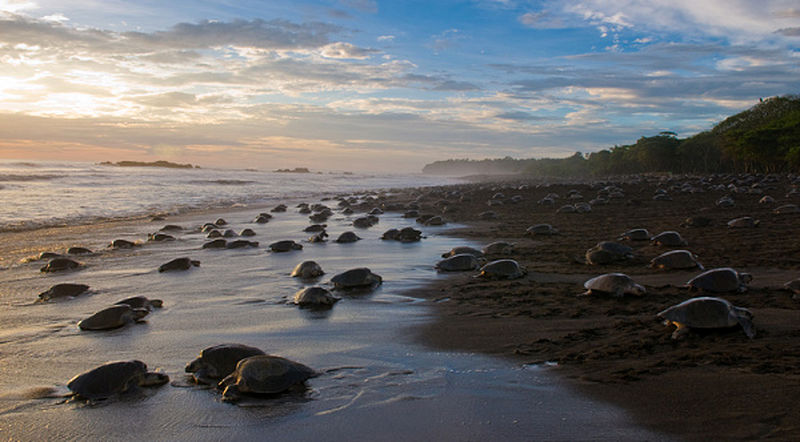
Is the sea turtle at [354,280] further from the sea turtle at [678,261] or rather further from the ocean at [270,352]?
the sea turtle at [678,261]

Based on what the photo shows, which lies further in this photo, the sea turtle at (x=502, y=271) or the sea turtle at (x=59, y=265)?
the sea turtle at (x=59, y=265)

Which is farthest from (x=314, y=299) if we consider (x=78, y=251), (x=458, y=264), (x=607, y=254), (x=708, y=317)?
(x=78, y=251)

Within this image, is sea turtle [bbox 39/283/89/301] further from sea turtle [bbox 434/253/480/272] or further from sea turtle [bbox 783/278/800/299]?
sea turtle [bbox 783/278/800/299]

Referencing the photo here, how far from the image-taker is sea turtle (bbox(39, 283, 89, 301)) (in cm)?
689

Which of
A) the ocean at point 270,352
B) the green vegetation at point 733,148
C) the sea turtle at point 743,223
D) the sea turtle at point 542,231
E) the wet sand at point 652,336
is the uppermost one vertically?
the green vegetation at point 733,148

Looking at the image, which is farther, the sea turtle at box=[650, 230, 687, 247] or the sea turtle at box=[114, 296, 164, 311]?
the sea turtle at box=[650, 230, 687, 247]

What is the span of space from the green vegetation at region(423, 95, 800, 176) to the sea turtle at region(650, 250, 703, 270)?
45.2 metres

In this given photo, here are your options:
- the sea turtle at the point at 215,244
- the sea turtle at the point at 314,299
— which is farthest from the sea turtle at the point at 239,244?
the sea turtle at the point at 314,299

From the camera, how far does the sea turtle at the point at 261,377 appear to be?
3.71 m

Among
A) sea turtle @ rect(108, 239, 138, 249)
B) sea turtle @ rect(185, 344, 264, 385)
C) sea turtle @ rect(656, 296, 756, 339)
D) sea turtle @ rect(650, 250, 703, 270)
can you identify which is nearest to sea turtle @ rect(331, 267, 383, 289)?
sea turtle @ rect(185, 344, 264, 385)

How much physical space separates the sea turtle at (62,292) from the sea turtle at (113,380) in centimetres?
357

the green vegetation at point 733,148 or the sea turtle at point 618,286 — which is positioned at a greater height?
the green vegetation at point 733,148

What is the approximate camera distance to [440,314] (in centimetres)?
585

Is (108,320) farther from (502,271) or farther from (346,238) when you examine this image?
(346,238)
